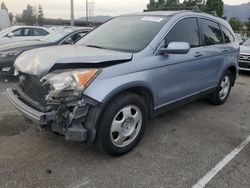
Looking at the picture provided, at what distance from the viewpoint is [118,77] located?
345 cm

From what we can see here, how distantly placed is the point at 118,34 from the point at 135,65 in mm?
1021

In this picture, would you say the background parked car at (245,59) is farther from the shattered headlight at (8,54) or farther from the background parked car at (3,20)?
the background parked car at (3,20)

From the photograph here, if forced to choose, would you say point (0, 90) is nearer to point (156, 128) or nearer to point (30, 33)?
point (156, 128)

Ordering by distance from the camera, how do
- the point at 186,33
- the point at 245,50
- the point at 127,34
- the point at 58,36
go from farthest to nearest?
the point at 245,50 → the point at 58,36 → the point at 186,33 → the point at 127,34

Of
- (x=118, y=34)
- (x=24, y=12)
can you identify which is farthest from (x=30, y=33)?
(x=24, y=12)

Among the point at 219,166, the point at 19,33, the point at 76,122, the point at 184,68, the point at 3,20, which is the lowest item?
the point at 219,166

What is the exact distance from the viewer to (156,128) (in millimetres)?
4684

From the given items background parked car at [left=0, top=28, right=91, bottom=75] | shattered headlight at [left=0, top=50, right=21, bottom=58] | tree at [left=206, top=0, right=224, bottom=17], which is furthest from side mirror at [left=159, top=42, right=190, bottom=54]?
tree at [left=206, top=0, right=224, bottom=17]

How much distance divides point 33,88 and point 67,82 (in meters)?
0.67

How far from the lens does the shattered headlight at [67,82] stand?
3.14m

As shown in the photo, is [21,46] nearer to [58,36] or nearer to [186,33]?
[58,36]

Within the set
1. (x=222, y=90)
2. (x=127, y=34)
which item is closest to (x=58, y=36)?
(x=127, y=34)

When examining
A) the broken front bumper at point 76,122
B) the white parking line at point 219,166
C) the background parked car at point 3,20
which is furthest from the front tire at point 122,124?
the background parked car at point 3,20

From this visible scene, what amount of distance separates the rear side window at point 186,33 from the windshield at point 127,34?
0.20 m
